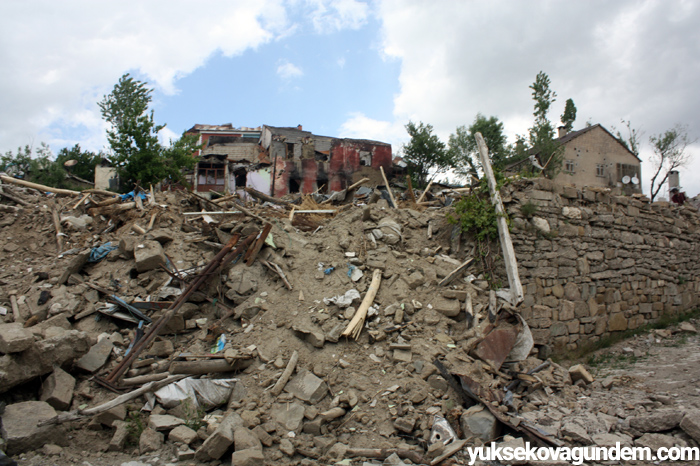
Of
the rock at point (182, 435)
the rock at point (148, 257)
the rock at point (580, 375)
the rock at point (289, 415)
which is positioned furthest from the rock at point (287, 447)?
the rock at point (148, 257)

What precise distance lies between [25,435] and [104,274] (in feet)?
11.8

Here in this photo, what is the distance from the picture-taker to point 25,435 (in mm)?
3744

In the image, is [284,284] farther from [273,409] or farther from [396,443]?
[396,443]

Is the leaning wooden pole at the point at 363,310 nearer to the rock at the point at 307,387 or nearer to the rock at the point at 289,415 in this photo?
the rock at the point at 307,387

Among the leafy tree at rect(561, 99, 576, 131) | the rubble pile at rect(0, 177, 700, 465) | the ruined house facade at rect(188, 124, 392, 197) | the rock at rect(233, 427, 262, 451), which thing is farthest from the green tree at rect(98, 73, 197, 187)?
the leafy tree at rect(561, 99, 576, 131)

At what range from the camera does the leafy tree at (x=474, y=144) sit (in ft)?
85.0

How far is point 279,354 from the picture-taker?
519 centimetres

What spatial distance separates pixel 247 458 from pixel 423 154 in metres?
26.5

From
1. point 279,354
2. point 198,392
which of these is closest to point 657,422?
point 279,354

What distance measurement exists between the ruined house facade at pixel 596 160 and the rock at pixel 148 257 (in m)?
22.3

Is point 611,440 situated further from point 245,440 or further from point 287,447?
point 245,440

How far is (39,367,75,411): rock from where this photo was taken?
4.45 m

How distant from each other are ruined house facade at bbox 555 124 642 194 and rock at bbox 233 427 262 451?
76.7 feet

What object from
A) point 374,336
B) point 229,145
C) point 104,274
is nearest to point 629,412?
point 374,336
